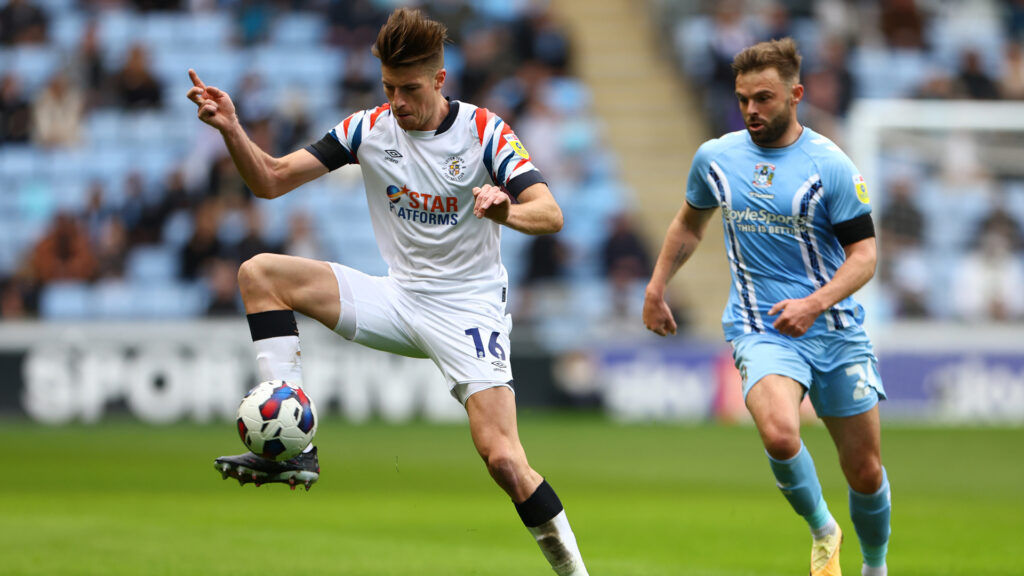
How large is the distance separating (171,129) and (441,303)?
15000 mm

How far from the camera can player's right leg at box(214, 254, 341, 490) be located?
638 centimetres

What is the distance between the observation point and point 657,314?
743 centimetres

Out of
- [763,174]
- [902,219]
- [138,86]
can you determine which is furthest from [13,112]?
[763,174]

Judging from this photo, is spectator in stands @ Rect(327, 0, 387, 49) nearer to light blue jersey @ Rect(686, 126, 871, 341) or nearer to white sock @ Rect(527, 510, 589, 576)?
light blue jersey @ Rect(686, 126, 871, 341)

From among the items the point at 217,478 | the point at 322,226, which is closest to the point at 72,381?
the point at 322,226

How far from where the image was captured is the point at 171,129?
2098 centimetres

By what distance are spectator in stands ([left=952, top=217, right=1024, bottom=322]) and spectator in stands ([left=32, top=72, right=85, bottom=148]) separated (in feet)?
42.5

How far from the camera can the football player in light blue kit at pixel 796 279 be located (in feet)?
22.4

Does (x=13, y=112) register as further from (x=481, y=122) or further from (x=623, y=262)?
(x=481, y=122)

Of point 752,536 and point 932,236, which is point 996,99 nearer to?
point 932,236

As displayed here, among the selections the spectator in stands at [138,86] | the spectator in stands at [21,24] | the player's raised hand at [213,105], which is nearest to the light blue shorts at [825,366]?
the player's raised hand at [213,105]

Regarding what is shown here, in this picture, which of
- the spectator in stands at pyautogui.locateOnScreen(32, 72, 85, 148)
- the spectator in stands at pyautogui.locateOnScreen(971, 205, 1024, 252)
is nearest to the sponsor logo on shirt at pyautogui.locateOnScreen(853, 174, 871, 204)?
the spectator in stands at pyautogui.locateOnScreen(971, 205, 1024, 252)

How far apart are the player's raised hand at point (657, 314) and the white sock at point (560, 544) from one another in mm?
1283

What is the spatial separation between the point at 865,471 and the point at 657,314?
4.35 feet
